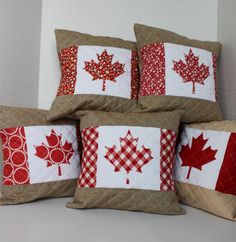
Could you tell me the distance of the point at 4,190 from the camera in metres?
1.02

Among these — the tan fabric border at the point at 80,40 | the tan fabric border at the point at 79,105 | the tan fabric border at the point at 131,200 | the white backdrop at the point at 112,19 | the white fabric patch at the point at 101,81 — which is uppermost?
the white backdrop at the point at 112,19

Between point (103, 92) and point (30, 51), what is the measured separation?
434 mm

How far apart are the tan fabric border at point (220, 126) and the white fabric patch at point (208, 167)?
0.02 m

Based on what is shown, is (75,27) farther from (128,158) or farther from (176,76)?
(128,158)

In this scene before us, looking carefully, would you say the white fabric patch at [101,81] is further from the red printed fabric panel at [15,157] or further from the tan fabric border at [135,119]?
Answer: the red printed fabric panel at [15,157]

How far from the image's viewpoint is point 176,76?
113 centimetres

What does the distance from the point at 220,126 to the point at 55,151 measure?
596 millimetres

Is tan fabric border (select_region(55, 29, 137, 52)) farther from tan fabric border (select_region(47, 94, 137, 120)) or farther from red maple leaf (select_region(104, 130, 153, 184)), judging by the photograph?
red maple leaf (select_region(104, 130, 153, 184))

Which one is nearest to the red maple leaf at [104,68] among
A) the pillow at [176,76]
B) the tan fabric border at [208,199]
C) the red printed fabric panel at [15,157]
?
the pillow at [176,76]

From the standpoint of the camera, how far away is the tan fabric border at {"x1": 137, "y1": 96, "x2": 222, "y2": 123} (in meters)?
1.11

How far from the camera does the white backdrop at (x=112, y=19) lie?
1.35 meters

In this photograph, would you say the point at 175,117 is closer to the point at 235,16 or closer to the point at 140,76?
the point at 140,76

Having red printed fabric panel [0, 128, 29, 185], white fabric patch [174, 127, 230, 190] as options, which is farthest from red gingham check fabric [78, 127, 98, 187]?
white fabric patch [174, 127, 230, 190]

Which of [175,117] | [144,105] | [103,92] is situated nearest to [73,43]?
[103,92]
